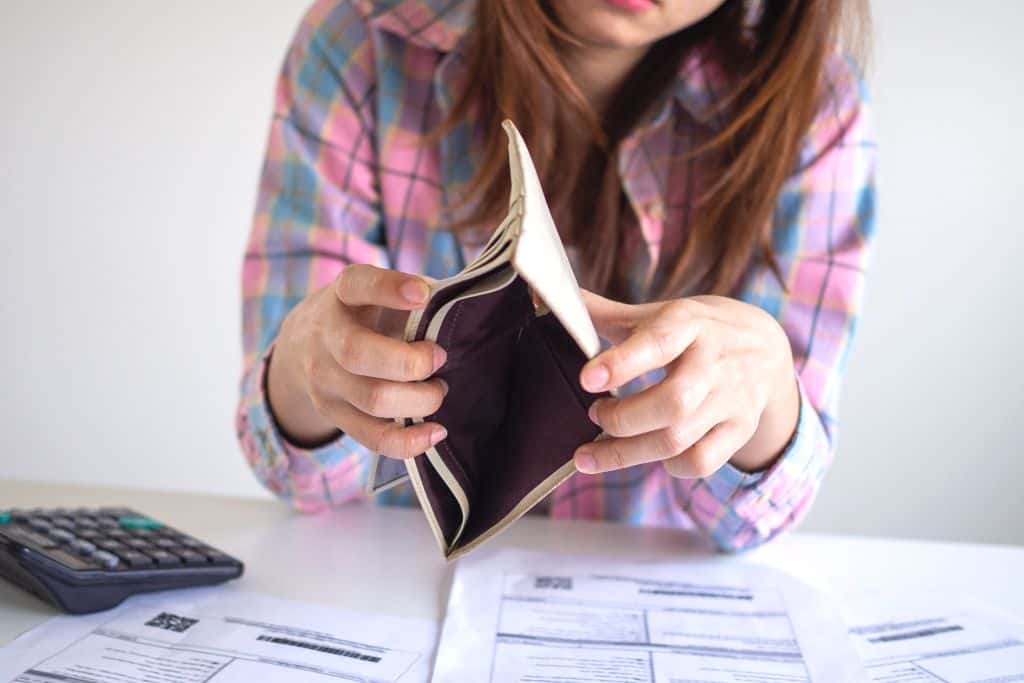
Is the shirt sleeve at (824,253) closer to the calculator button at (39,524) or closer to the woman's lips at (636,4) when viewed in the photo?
the woman's lips at (636,4)

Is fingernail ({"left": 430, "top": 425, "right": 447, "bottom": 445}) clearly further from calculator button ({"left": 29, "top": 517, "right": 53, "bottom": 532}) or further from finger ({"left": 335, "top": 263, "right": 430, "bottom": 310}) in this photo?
calculator button ({"left": 29, "top": 517, "right": 53, "bottom": 532})

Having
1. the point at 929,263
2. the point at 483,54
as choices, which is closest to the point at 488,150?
the point at 483,54

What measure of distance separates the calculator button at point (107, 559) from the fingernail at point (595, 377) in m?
0.30

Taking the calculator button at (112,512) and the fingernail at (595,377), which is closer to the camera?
the fingernail at (595,377)

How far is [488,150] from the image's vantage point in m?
0.76

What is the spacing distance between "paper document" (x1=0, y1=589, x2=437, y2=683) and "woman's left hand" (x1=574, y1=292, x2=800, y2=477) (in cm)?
16

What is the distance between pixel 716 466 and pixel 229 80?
4.64ft

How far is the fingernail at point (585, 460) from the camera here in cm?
48

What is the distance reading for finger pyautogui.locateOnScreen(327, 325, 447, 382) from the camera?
1.51 feet

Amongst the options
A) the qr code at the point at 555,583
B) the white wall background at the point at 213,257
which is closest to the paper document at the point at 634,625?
the qr code at the point at 555,583

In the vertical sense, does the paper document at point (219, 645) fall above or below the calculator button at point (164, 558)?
below

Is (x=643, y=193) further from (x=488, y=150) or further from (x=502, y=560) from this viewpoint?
(x=502, y=560)

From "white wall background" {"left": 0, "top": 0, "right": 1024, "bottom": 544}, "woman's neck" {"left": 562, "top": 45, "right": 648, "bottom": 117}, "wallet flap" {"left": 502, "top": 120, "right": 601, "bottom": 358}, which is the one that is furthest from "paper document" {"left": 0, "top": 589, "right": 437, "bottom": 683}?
"white wall background" {"left": 0, "top": 0, "right": 1024, "bottom": 544}

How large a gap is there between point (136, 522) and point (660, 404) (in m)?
0.36
